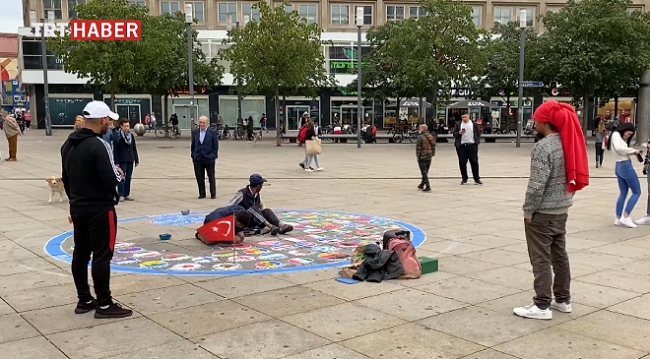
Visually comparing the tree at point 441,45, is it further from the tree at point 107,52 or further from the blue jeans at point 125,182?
the blue jeans at point 125,182

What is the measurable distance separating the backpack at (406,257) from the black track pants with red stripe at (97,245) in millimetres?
2786

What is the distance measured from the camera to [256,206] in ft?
29.0

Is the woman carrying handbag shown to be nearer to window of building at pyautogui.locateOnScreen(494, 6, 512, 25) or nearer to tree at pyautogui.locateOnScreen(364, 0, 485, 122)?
tree at pyautogui.locateOnScreen(364, 0, 485, 122)

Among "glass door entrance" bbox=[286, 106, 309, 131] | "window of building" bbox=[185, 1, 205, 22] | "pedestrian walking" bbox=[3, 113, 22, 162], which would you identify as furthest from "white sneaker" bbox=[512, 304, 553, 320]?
"window of building" bbox=[185, 1, 205, 22]

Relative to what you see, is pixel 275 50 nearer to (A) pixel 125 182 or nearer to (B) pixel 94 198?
(A) pixel 125 182

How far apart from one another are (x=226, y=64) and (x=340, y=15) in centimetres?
1112

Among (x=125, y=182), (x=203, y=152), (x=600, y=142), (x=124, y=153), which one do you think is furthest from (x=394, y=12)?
(x=125, y=182)

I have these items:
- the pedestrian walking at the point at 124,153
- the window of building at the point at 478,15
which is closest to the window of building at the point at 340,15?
the window of building at the point at 478,15

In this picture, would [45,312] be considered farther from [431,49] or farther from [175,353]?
[431,49]

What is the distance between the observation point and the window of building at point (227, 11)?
177 feet

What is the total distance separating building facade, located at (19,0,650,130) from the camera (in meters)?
49.5

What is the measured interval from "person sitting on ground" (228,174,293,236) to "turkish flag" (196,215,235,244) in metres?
0.81

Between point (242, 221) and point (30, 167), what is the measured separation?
43.9ft

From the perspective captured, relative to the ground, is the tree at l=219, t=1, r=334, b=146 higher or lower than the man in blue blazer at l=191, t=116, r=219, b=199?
higher
